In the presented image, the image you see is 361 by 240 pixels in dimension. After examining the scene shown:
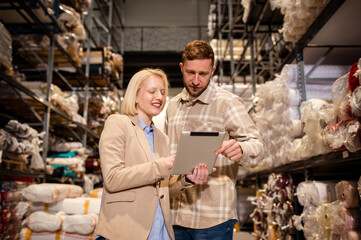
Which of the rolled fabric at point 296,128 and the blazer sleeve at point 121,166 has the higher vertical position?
the rolled fabric at point 296,128

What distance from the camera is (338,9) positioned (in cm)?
258

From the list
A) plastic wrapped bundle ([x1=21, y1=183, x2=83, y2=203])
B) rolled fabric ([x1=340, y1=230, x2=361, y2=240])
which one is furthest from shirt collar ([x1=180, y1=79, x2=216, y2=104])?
plastic wrapped bundle ([x1=21, y1=183, x2=83, y2=203])

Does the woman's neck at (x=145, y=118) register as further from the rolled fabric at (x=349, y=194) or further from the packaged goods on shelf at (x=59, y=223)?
the packaged goods on shelf at (x=59, y=223)

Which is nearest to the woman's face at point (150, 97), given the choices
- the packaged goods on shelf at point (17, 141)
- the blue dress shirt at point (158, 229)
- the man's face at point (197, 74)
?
the man's face at point (197, 74)

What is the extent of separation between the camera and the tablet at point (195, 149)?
1419mm

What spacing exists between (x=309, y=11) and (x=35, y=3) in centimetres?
297

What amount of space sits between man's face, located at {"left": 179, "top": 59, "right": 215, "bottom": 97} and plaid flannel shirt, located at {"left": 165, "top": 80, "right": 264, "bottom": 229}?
0.05 m

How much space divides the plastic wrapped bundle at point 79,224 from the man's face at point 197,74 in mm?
2131

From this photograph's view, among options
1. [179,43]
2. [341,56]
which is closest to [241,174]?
[341,56]

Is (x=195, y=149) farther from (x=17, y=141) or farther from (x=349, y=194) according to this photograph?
(x=17, y=141)

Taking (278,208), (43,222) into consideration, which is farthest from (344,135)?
(43,222)

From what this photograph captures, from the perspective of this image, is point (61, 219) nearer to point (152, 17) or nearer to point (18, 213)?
point (18, 213)

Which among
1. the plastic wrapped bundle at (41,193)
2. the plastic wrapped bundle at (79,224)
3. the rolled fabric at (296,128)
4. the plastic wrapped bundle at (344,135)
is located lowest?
the plastic wrapped bundle at (79,224)

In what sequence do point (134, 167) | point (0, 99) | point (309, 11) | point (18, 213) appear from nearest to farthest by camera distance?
point (134, 167), point (309, 11), point (18, 213), point (0, 99)
